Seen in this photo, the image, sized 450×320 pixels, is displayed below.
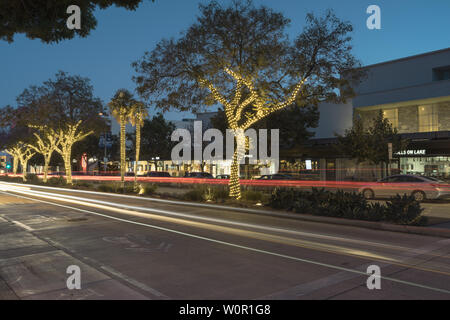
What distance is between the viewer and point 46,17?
352 inches

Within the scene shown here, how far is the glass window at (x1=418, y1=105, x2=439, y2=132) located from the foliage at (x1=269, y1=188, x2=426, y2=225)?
24650mm

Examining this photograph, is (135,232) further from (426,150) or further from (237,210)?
(426,150)

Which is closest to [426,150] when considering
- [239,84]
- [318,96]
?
[318,96]

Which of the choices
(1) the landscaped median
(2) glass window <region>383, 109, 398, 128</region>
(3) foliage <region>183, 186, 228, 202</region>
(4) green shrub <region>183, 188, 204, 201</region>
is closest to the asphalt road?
(1) the landscaped median

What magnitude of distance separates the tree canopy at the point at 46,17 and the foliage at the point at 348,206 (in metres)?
9.29

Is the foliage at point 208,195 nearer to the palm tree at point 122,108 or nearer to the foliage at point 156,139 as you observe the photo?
the palm tree at point 122,108

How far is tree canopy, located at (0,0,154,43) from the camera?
8.55 meters

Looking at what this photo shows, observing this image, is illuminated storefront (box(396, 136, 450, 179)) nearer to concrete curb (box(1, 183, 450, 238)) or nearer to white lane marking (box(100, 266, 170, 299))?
concrete curb (box(1, 183, 450, 238))

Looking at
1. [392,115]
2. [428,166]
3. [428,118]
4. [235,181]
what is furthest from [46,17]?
[392,115]

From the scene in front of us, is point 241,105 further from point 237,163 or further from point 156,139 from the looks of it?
point 156,139

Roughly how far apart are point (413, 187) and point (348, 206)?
30.6 feet

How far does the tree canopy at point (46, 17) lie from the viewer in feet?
28.0

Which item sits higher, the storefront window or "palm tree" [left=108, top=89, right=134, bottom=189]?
"palm tree" [left=108, top=89, right=134, bottom=189]

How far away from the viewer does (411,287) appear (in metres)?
5.83
